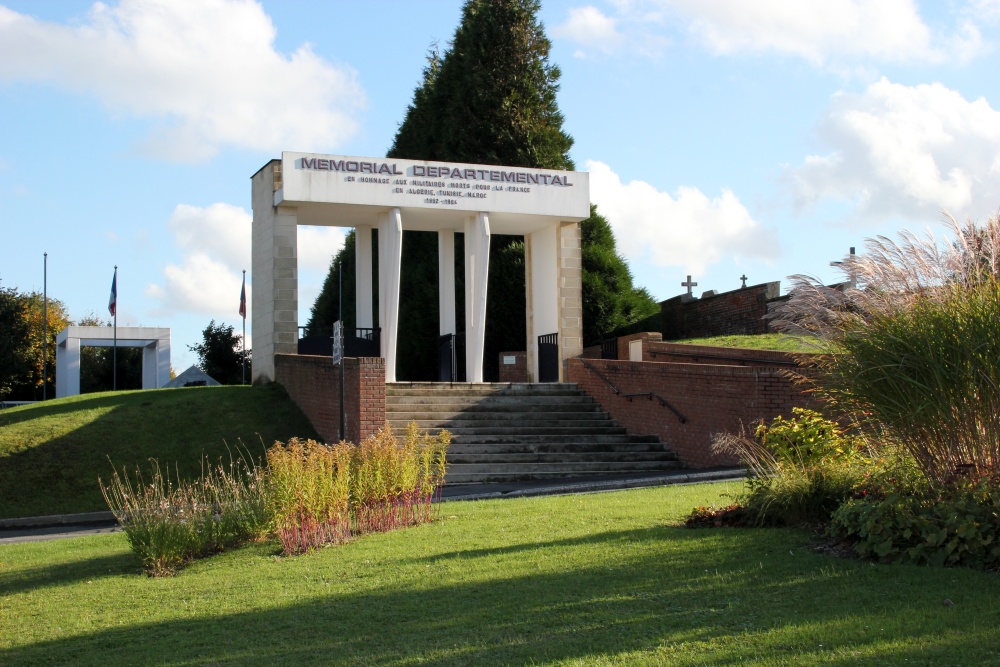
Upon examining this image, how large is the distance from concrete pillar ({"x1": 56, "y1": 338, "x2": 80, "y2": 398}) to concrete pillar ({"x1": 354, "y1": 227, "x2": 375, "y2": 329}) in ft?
57.1

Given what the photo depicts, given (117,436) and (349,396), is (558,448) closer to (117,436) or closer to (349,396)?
(349,396)

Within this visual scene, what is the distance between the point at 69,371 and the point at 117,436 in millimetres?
21418

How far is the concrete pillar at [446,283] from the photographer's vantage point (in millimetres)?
25922

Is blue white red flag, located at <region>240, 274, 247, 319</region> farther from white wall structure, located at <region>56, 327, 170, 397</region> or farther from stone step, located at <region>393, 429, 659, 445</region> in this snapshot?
stone step, located at <region>393, 429, 659, 445</region>

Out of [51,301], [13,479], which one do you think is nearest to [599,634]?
[13,479]

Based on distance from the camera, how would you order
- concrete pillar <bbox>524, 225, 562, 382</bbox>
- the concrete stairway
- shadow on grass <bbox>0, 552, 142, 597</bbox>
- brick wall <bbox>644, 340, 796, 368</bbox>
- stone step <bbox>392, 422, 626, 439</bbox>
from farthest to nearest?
1. concrete pillar <bbox>524, 225, 562, 382</bbox>
2. stone step <bbox>392, 422, 626, 439</bbox>
3. brick wall <bbox>644, 340, 796, 368</bbox>
4. the concrete stairway
5. shadow on grass <bbox>0, 552, 142, 597</bbox>

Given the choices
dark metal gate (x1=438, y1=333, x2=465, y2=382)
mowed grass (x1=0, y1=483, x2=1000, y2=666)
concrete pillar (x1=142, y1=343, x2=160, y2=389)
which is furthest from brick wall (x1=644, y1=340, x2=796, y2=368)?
concrete pillar (x1=142, y1=343, x2=160, y2=389)

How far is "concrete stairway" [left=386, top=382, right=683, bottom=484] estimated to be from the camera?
60.8 ft

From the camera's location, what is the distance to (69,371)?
128ft

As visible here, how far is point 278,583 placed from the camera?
8.48m

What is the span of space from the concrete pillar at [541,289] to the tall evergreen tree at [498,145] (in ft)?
10.9

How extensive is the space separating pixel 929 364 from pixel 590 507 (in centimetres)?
475

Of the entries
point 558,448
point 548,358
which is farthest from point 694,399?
point 548,358

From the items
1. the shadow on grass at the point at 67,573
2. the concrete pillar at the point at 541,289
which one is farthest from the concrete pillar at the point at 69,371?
the shadow on grass at the point at 67,573
